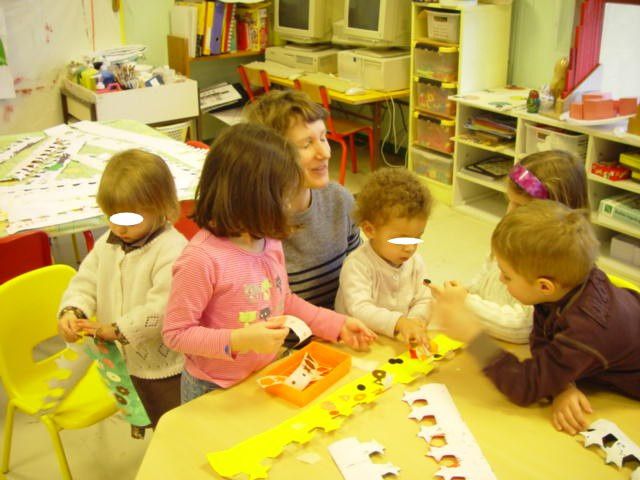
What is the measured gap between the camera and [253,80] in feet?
16.0

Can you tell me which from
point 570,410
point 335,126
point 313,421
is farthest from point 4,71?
point 570,410

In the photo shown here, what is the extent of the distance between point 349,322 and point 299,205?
37 centimetres

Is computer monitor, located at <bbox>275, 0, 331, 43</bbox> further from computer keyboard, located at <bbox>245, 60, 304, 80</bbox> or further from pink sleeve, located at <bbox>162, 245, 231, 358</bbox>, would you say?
pink sleeve, located at <bbox>162, 245, 231, 358</bbox>

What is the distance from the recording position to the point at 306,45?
498 cm

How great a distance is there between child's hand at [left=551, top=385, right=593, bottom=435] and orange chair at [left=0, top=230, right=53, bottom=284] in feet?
5.06

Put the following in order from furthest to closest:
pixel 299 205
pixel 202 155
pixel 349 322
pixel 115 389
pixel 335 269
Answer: pixel 202 155
pixel 335 269
pixel 299 205
pixel 115 389
pixel 349 322

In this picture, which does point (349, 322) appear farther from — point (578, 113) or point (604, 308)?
point (578, 113)

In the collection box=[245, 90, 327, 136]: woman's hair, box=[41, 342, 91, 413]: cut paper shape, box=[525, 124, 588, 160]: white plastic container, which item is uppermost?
box=[245, 90, 327, 136]: woman's hair

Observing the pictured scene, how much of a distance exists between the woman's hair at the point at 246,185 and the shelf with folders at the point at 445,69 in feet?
9.14

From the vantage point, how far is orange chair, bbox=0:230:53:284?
1.96 meters

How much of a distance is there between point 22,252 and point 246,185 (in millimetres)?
1086

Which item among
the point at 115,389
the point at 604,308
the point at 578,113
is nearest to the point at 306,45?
the point at 578,113

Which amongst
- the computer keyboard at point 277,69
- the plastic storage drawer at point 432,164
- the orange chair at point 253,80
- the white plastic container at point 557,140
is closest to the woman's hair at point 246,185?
the white plastic container at point 557,140

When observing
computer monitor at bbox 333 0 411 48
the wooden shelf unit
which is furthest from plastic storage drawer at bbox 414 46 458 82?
computer monitor at bbox 333 0 411 48
